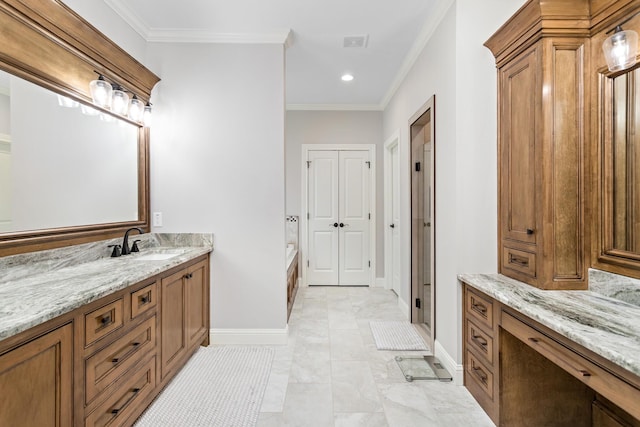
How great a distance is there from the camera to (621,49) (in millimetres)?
1360

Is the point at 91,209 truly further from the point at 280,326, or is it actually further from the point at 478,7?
the point at 478,7

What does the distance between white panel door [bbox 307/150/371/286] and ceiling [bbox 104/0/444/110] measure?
4.88ft

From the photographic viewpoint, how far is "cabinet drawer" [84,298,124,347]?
1.34 m

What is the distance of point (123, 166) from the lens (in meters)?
2.44

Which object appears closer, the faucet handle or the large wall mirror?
the large wall mirror

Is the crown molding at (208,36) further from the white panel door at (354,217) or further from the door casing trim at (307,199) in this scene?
the white panel door at (354,217)

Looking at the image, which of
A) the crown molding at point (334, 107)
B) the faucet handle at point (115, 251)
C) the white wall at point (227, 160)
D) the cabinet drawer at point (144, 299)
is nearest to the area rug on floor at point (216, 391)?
the white wall at point (227, 160)

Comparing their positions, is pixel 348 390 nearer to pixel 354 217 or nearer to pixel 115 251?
pixel 115 251

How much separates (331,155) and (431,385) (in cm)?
339

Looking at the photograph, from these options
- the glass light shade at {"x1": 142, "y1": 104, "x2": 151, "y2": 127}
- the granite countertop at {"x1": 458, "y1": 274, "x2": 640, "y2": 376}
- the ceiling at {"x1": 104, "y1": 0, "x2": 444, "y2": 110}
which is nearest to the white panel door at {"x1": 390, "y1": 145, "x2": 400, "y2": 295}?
the ceiling at {"x1": 104, "y1": 0, "x2": 444, "y2": 110}

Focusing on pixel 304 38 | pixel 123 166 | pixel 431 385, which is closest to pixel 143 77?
pixel 123 166

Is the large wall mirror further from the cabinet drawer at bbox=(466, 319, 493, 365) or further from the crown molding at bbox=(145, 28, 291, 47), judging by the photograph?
the cabinet drawer at bbox=(466, 319, 493, 365)

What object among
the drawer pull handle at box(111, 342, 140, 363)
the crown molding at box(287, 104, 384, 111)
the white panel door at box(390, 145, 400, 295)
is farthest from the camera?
the crown molding at box(287, 104, 384, 111)

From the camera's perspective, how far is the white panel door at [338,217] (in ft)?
15.6
